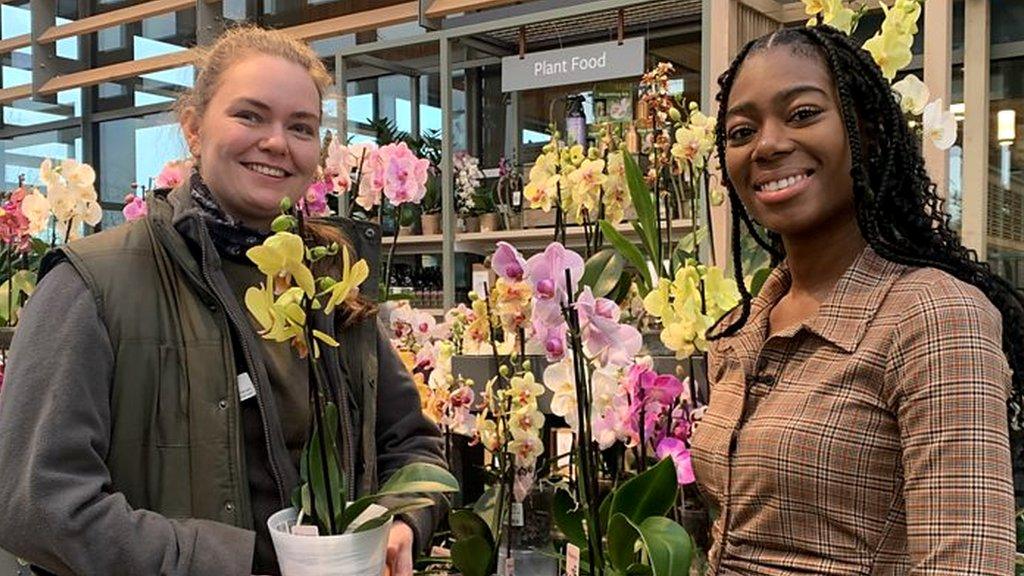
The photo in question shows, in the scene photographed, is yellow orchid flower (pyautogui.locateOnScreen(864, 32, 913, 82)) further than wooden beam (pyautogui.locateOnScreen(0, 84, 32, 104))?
No

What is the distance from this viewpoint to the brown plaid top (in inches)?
31.5

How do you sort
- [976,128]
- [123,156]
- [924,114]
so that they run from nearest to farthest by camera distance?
[924,114]
[976,128]
[123,156]

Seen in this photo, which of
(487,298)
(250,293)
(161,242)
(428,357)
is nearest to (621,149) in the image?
(487,298)

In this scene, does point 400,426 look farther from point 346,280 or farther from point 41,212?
point 41,212

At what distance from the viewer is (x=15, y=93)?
605 centimetres

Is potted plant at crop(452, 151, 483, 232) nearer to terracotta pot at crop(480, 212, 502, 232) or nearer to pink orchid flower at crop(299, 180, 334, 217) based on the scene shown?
terracotta pot at crop(480, 212, 502, 232)

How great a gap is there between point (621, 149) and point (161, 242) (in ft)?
2.71

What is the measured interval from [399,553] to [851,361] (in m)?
0.61

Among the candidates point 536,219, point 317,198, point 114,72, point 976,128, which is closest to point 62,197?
point 317,198

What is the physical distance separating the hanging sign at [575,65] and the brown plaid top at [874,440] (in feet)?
6.76

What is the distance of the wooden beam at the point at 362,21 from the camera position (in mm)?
4336

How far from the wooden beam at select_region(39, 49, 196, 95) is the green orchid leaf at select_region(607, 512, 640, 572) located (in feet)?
14.6

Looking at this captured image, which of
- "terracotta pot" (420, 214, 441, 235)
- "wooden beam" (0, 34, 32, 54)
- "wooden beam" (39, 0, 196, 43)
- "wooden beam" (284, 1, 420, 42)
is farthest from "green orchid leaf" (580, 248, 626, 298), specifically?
"wooden beam" (0, 34, 32, 54)

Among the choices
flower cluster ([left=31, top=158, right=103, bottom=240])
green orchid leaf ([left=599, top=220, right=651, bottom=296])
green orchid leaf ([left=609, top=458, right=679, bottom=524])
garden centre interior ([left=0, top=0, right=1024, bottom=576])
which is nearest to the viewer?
green orchid leaf ([left=609, top=458, right=679, bottom=524])
